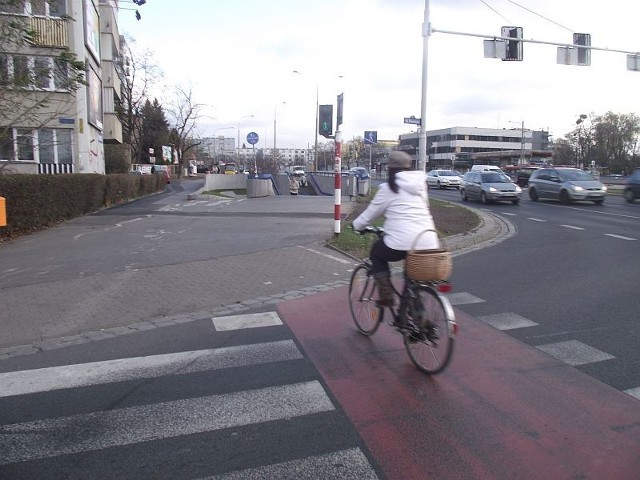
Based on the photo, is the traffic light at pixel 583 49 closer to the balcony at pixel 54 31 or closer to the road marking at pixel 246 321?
the road marking at pixel 246 321

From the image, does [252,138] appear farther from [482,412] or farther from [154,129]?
[154,129]

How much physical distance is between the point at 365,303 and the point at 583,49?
20566 millimetres

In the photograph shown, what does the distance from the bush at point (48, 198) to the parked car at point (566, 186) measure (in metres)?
20.4

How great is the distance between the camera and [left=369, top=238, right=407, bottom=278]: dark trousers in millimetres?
4758

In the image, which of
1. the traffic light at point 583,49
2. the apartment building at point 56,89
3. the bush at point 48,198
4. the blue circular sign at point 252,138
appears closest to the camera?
the apartment building at point 56,89

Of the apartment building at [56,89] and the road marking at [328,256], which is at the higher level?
the apartment building at [56,89]

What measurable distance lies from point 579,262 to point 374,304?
623 centimetres

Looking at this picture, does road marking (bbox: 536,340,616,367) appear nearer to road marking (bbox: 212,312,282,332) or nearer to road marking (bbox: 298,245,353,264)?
road marking (bbox: 212,312,282,332)

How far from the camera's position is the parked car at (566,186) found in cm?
2380

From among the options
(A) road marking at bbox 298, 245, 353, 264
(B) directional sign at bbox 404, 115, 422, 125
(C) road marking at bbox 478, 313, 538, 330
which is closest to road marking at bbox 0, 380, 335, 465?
(C) road marking at bbox 478, 313, 538, 330

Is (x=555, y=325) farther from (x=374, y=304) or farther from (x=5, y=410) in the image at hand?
(x=5, y=410)

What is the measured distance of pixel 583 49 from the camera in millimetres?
21172

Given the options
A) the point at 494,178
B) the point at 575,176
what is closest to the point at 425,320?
the point at 494,178

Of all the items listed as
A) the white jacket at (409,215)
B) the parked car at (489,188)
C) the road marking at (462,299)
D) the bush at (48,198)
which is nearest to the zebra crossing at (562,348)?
the road marking at (462,299)
